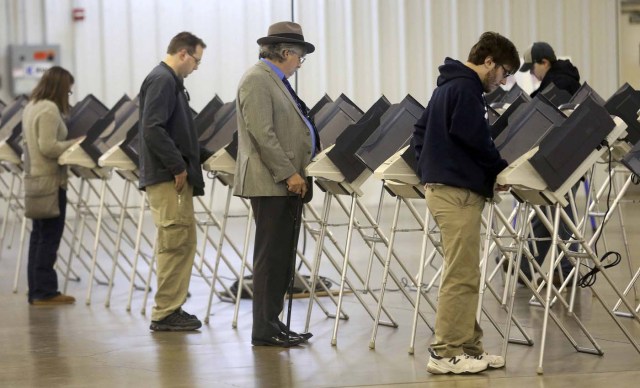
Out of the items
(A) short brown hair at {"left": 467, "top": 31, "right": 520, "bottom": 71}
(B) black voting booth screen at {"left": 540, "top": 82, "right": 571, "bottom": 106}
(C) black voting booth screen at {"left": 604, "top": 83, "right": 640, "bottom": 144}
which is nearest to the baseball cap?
(B) black voting booth screen at {"left": 540, "top": 82, "right": 571, "bottom": 106}

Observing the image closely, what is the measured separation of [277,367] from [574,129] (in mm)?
1565

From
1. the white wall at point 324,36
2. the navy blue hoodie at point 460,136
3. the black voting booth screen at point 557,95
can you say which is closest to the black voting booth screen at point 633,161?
the navy blue hoodie at point 460,136

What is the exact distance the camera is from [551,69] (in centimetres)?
719

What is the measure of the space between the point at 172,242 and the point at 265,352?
97 centimetres

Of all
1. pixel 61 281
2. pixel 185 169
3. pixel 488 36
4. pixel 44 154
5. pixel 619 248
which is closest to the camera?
pixel 488 36

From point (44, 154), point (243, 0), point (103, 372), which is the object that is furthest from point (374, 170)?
point (243, 0)

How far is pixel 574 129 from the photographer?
4.52 m

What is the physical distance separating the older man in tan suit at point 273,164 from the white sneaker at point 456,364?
947 millimetres

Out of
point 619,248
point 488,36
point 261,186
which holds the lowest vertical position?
point 619,248

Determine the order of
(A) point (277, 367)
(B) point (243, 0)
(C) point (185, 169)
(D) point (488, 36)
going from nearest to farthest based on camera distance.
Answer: (D) point (488, 36) → (A) point (277, 367) → (C) point (185, 169) → (B) point (243, 0)

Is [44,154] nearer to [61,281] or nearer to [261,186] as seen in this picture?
[61,281]

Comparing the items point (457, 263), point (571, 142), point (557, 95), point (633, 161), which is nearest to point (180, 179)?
point (457, 263)

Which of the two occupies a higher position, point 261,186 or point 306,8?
point 306,8

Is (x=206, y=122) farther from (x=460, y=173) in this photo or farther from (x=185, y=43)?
(x=460, y=173)
